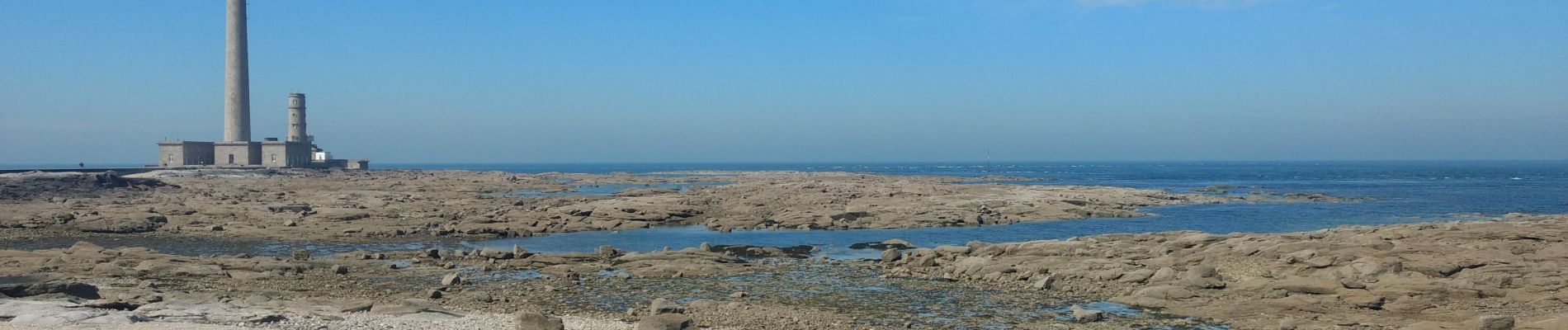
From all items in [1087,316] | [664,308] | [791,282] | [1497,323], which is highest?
[1497,323]

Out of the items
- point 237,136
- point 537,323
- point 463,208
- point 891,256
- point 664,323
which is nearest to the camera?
point 537,323

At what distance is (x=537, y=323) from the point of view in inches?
593

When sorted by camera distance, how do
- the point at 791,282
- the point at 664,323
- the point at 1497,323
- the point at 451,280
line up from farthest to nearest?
the point at 791,282
the point at 451,280
the point at 664,323
the point at 1497,323

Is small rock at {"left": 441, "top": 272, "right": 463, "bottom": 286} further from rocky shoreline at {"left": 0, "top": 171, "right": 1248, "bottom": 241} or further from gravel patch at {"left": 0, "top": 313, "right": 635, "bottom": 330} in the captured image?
rocky shoreline at {"left": 0, "top": 171, "right": 1248, "bottom": 241}

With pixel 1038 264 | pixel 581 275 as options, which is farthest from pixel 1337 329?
pixel 581 275

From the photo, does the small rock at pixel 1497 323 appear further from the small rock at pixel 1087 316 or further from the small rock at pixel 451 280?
the small rock at pixel 451 280

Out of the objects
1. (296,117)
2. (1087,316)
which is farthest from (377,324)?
(296,117)

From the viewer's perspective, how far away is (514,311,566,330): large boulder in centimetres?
1493

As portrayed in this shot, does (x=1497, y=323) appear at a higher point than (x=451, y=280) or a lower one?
higher

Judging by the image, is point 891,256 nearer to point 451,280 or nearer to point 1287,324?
point 451,280

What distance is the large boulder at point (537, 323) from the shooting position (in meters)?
14.9

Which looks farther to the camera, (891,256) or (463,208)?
(463,208)

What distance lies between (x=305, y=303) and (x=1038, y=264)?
1544cm

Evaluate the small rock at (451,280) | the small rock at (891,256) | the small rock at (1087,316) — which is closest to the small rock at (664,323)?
the small rock at (1087,316)
